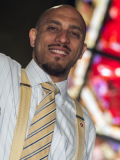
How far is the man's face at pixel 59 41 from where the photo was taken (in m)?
1.00

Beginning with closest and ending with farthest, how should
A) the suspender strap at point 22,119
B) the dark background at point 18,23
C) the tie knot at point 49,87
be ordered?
the suspender strap at point 22,119 < the tie knot at point 49,87 < the dark background at point 18,23

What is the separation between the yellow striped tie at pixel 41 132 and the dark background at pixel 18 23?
1.38 meters

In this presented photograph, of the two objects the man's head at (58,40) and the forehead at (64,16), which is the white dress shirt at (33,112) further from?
the forehead at (64,16)

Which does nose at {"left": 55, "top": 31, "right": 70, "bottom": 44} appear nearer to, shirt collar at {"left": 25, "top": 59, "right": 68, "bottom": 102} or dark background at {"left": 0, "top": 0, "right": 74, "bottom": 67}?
shirt collar at {"left": 25, "top": 59, "right": 68, "bottom": 102}

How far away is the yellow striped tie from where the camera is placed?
2.48ft

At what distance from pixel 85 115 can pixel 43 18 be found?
0.55m

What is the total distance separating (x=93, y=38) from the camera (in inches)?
98.0

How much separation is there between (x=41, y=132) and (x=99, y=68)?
70.3 inches

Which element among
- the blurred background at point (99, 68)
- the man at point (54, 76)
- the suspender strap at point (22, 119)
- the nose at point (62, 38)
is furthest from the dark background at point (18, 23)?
the suspender strap at point (22, 119)

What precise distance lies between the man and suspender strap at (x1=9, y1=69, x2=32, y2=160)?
0.7 inches

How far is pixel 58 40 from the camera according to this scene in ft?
3.34

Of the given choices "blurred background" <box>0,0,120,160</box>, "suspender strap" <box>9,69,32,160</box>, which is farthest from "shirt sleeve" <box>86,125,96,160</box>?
"blurred background" <box>0,0,120,160</box>

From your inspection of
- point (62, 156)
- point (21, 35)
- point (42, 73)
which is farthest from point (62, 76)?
point (21, 35)

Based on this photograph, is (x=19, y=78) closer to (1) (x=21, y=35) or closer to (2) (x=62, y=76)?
(2) (x=62, y=76)
